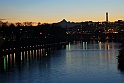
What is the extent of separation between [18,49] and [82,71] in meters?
17.7

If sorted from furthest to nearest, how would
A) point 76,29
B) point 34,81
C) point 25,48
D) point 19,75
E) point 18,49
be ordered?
point 76,29, point 25,48, point 18,49, point 19,75, point 34,81

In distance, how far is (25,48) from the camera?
35.9 meters

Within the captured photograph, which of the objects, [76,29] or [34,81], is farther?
[76,29]

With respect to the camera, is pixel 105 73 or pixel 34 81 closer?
pixel 34 81

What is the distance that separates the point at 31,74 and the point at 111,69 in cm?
423

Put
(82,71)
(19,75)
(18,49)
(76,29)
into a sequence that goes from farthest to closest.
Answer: (76,29) → (18,49) → (82,71) → (19,75)

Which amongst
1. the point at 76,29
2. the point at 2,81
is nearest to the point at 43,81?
the point at 2,81

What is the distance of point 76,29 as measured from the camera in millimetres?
119812

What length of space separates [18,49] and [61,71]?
17.5 metres

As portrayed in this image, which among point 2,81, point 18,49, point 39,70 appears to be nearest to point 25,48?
point 18,49

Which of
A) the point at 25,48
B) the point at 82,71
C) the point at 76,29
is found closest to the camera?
the point at 82,71

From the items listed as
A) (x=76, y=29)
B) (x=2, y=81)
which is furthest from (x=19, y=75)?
(x=76, y=29)

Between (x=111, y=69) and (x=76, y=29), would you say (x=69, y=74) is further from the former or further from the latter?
(x=76, y=29)

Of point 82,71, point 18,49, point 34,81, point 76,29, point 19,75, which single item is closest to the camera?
point 34,81
